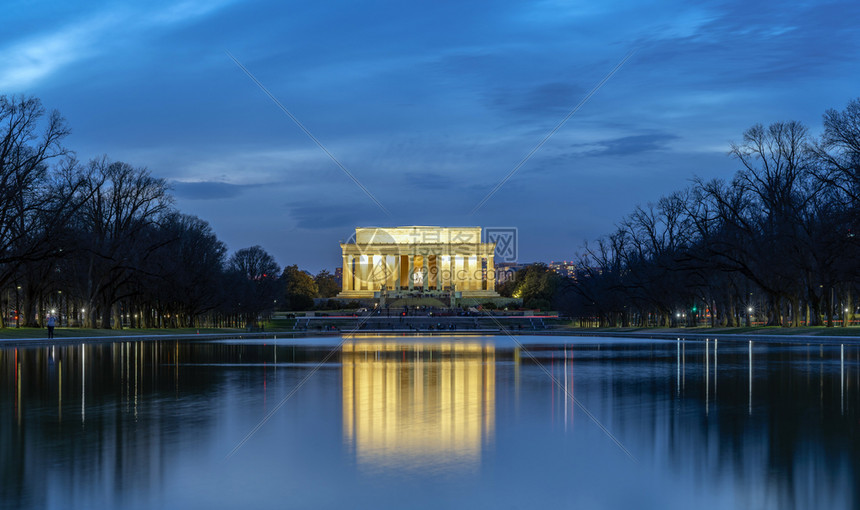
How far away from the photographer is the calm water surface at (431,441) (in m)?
9.73

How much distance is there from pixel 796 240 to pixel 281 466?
5165cm

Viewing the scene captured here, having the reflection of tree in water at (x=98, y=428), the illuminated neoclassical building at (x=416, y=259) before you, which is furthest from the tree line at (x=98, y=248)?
the illuminated neoclassical building at (x=416, y=259)

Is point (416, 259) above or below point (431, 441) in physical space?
above

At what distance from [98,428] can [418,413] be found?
5502mm

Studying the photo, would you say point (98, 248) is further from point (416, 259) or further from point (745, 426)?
point (416, 259)

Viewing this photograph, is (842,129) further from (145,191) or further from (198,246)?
(198,246)

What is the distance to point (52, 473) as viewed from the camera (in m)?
10.7

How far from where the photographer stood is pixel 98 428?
14.5 meters

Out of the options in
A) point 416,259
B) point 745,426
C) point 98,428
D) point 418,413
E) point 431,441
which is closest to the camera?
point 431,441

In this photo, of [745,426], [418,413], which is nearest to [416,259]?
[418,413]

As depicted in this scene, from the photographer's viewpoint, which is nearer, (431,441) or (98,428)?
(431,441)

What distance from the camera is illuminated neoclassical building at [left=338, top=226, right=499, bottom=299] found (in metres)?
163

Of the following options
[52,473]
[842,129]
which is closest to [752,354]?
[842,129]

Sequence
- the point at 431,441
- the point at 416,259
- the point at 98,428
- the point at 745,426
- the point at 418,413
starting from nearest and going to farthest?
the point at 431,441
the point at 98,428
the point at 745,426
the point at 418,413
the point at 416,259
